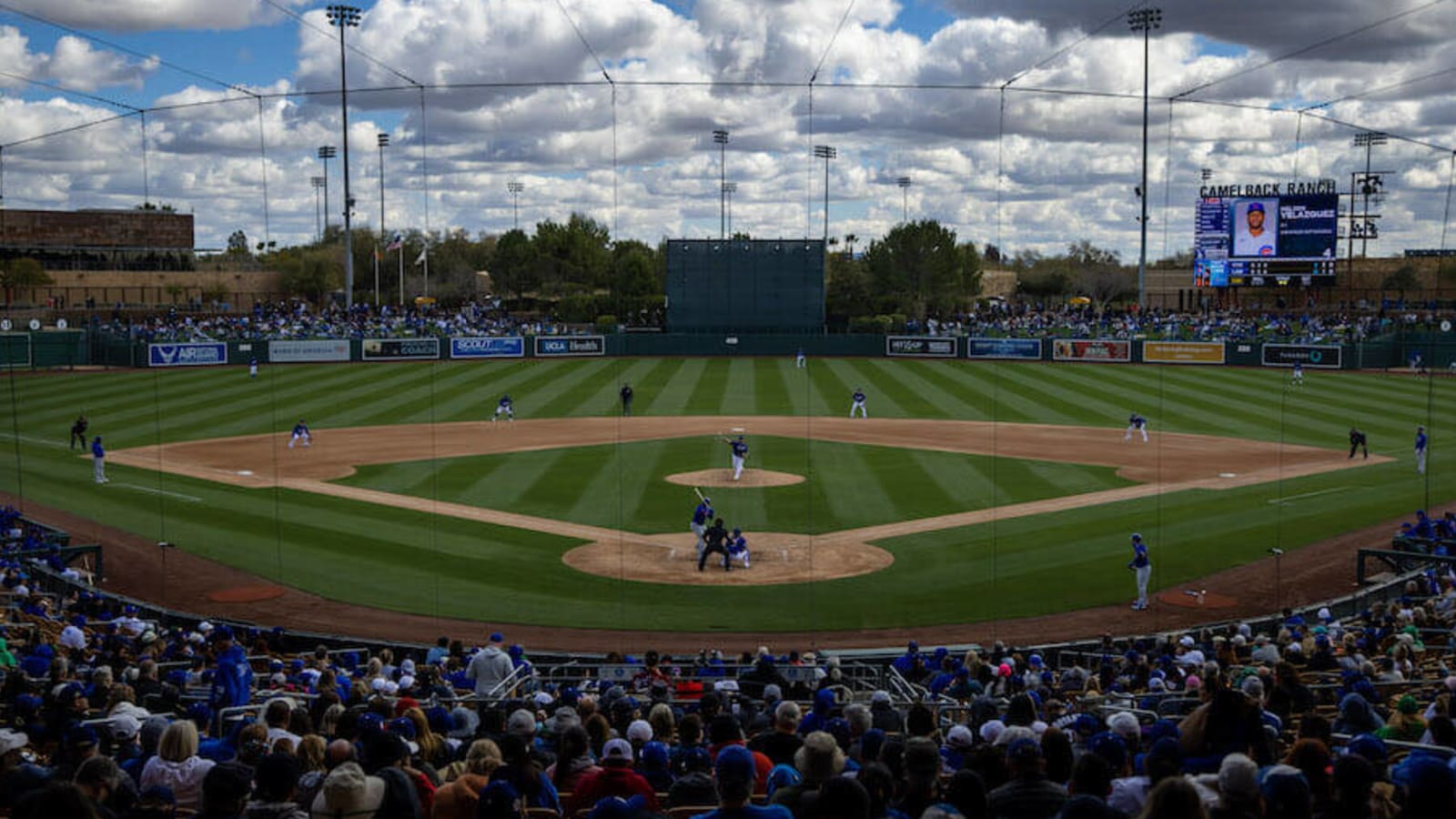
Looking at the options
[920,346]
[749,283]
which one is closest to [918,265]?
[920,346]

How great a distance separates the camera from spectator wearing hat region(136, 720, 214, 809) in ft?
23.7

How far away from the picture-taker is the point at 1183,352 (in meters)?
69.3

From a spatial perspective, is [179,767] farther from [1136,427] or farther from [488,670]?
[1136,427]

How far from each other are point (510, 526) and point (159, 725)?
19771 millimetres

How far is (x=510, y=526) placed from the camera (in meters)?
28.3

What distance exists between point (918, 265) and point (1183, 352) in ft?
128

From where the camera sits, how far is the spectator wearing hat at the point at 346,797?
6.02 m

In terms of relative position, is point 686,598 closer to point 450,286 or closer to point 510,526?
point 510,526

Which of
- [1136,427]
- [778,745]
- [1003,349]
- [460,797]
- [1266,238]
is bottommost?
[1136,427]

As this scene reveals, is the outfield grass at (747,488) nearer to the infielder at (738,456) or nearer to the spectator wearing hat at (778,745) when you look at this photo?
the infielder at (738,456)

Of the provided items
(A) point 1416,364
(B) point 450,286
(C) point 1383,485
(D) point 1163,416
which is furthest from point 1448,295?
(B) point 450,286

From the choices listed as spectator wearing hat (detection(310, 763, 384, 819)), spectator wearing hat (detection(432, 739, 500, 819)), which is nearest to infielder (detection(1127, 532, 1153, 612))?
spectator wearing hat (detection(432, 739, 500, 819))

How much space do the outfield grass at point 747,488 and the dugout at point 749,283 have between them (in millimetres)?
34722

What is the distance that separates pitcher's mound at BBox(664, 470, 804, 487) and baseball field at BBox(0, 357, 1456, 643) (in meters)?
0.16
